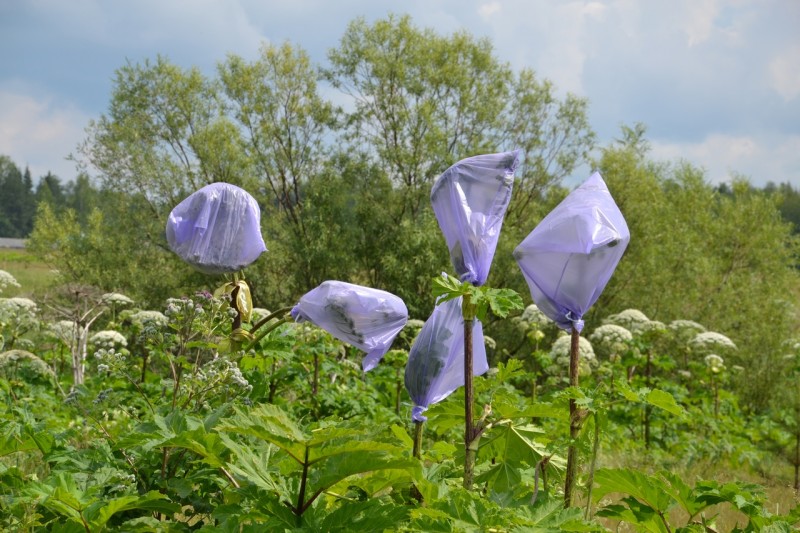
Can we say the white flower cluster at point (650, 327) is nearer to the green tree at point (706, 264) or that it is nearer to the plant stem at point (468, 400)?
the green tree at point (706, 264)

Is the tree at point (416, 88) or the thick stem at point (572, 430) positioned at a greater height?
the tree at point (416, 88)

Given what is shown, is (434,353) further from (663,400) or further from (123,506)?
(123,506)

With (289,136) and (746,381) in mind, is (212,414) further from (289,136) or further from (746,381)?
(289,136)

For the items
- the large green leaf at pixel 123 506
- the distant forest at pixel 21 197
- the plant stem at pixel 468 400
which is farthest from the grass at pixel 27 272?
the distant forest at pixel 21 197

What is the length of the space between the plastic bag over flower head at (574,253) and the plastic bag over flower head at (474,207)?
105mm

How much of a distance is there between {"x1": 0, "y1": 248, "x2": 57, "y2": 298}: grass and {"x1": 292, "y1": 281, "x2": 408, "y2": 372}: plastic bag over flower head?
14309 millimetres

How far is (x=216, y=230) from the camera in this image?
2385 millimetres

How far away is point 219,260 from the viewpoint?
93.5 inches

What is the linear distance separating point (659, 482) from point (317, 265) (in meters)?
13.5

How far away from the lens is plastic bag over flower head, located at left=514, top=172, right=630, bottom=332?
1.75 meters

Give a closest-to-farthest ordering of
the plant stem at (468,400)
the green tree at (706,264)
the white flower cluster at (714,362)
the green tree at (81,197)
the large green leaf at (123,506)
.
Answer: the large green leaf at (123,506) → the plant stem at (468,400) → the white flower cluster at (714,362) → the green tree at (706,264) → the green tree at (81,197)

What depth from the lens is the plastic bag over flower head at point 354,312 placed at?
201 cm

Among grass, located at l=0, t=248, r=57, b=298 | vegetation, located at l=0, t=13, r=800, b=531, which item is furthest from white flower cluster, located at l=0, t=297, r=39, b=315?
grass, located at l=0, t=248, r=57, b=298

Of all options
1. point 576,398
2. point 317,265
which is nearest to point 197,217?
point 576,398
